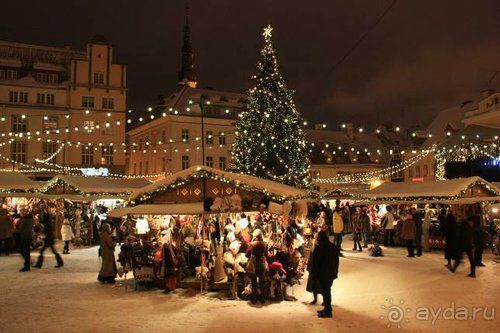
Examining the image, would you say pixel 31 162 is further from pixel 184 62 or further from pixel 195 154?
pixel 184 62

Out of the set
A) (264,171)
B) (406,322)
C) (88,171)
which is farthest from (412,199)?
(88,171)

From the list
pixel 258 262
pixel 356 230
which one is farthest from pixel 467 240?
pixel 356 230

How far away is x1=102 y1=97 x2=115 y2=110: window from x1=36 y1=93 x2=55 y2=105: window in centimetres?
458

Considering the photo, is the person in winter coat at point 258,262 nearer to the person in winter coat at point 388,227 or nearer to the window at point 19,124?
the person in winter coat at point 388,227

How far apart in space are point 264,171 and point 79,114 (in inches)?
957

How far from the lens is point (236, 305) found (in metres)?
10.7

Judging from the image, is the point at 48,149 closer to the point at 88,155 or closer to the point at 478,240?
the point at 88,155

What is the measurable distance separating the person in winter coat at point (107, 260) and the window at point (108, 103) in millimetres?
36059

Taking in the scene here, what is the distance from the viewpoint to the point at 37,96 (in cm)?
4641

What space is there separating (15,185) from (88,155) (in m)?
21.6

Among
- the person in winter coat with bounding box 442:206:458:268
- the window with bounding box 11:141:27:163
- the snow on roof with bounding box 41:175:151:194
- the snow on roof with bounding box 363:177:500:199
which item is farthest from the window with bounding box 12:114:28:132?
the person in winter coat with bounding box 442:206:458:268

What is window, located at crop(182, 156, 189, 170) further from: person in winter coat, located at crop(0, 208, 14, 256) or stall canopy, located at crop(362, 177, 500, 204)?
person in winter coat, located at crop(0, 208, 14, 256)

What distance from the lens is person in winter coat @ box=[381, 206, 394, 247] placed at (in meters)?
22.5

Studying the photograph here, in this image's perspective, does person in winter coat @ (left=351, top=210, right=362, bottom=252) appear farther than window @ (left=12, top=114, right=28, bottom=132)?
No
